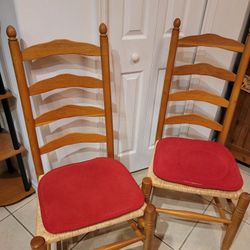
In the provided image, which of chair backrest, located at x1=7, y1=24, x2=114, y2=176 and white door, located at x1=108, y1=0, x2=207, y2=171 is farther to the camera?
white door, located at x1=108, y1=0, x2=207, y2=171

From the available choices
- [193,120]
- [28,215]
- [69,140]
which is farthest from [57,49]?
[28,215]

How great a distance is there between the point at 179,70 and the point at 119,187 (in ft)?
2.02

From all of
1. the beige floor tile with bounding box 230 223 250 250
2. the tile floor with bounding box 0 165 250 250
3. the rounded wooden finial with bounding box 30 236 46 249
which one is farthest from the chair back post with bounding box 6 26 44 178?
the beige floor tile with bounding box 230 223 250 250

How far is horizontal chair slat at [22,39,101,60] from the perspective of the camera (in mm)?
908

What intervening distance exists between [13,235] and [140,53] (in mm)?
1127

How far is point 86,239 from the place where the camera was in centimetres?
131

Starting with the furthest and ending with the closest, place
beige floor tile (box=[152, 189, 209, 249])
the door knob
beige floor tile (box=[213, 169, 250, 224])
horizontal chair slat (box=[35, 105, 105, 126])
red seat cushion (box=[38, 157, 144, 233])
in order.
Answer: beige floor tile (box=[213, 169, 250, 224]), beige floor tile (box=[152, 189, 209, 249]), the door knob, horizontal chair slat (box=[35, 105, 105, 126]), red seat cushion (box=[38, 157, 144, 233])

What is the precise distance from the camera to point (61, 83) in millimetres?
1008

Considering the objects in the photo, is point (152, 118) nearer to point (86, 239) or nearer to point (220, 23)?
point (220, 23)

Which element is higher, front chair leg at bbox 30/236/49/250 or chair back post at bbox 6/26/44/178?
chair back post at bbox 6/26/44/178

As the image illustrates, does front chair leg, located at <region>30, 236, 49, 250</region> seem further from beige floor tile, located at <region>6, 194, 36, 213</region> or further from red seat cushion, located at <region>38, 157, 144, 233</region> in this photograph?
beige floor tile, located at <region>6, 194, 36, 213</region>

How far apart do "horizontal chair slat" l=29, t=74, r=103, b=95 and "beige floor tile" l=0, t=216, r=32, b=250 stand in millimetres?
788

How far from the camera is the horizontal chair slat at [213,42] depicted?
44.0 inches

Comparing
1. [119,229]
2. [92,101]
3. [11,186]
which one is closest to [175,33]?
[92,101]
